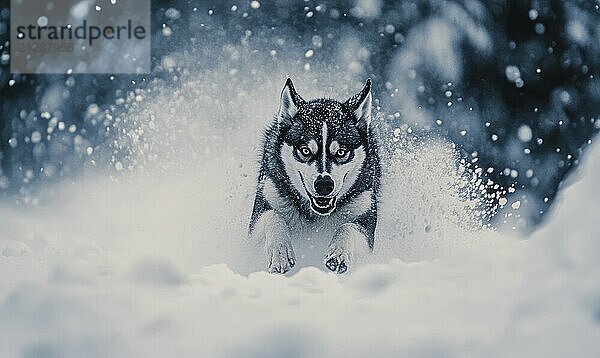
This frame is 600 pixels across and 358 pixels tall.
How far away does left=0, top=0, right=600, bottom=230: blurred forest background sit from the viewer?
197 centimetres

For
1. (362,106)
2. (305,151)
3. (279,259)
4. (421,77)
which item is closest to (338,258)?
(279,259)

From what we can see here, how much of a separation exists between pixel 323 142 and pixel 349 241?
0.89ft

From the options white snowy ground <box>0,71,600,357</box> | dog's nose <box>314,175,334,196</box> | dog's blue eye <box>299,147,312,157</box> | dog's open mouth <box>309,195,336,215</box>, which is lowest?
white snowy ground <box>0,71,600,357</box>

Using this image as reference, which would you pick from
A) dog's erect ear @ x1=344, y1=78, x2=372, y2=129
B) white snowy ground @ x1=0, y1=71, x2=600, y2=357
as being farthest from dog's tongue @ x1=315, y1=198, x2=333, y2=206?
dog's erect ear @ x1=344, y1=78, x2=372, y2=129

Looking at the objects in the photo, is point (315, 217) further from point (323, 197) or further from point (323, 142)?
point (323, 142)

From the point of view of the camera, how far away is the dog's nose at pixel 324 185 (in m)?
1.90

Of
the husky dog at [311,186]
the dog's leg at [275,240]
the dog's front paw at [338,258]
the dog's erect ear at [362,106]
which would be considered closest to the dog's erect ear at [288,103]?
the husky dog at [311,186]

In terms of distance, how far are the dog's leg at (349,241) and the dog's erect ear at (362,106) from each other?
23 cm

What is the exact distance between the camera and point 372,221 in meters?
1.96

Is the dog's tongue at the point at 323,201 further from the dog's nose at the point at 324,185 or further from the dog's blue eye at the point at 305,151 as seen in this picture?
the dog's blue eye at the point at 305,151

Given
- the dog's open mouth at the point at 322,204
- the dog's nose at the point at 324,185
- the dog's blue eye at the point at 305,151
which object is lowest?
the dog's open mouth at the point at 322,204

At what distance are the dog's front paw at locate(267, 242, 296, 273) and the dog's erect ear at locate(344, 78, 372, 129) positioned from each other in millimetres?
389

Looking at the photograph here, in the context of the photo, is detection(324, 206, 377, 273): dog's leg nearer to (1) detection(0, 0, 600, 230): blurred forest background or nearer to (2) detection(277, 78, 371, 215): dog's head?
(2) detection(277, 78, 371, 215): dog's head

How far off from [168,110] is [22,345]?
74 centimetres
